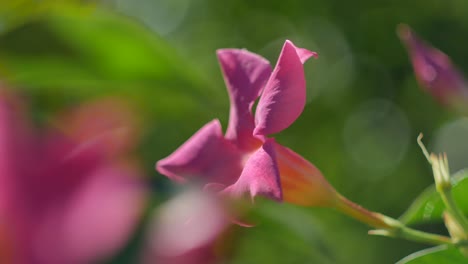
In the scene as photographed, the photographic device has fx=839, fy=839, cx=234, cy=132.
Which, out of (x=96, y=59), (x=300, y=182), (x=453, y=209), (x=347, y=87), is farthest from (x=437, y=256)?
(x=347, y=87)

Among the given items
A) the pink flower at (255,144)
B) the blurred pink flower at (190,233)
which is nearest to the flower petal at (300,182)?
the pink flower at (255,144)

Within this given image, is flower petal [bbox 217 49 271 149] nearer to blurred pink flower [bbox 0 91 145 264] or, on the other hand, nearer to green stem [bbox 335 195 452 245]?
green stem [bbox 335 195 452 245]

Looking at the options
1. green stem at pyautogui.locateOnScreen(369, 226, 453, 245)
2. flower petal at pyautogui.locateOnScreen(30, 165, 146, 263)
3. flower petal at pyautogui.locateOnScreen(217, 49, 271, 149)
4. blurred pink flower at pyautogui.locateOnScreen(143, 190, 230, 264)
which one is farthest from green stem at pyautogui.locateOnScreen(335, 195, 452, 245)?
flower petal at pyautogui.locateOnScreen(30, 165, 146, 263)

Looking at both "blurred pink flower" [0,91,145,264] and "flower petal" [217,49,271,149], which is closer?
"blurred pink flower" [0,91,145,264]

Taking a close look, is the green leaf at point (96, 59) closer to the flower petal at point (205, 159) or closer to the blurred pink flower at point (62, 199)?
the flower petal at point (205, 159)

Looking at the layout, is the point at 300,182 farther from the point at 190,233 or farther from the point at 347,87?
the point at 347,87
